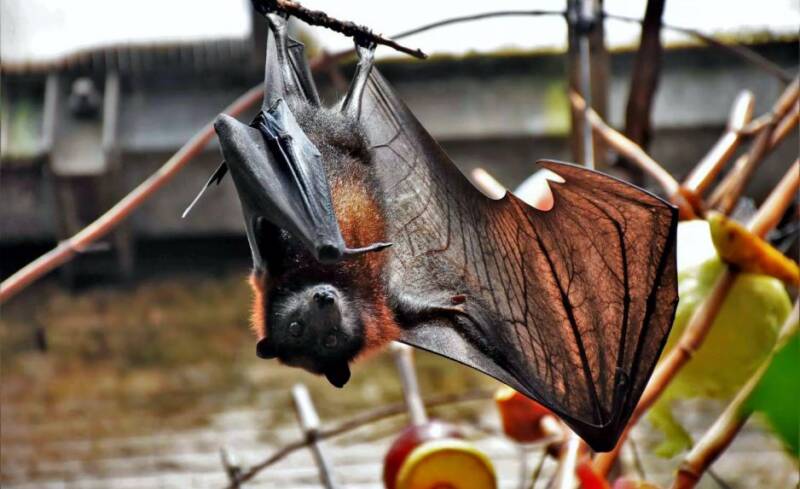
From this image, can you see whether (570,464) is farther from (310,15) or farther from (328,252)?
(310,15)

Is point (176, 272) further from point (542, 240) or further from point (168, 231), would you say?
point (542, 240)

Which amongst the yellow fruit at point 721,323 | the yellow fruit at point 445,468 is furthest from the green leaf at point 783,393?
the yellow fruit at point 445,468

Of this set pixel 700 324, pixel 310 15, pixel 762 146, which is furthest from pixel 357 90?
pixel 762 146

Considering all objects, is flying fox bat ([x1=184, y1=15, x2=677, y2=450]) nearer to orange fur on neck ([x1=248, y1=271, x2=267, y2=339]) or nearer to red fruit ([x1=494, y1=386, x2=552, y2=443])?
orange fur on neck ([x1=248, y1=271, x2=267, y2=339])

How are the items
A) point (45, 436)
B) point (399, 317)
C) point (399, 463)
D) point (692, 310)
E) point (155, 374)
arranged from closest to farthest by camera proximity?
point (399, 317) < point (692, 310) < point (399, 463) < point (45, 436) < point (155, 374)

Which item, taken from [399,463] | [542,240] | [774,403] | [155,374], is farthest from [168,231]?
[774,403]

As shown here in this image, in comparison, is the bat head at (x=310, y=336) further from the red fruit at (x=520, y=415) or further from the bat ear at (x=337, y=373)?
the red fruit at (x=520, y=415)

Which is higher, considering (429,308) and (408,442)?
(429,308)
